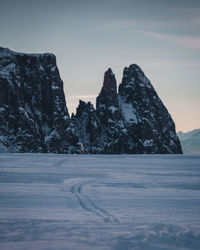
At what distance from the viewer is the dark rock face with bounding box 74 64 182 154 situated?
156 m

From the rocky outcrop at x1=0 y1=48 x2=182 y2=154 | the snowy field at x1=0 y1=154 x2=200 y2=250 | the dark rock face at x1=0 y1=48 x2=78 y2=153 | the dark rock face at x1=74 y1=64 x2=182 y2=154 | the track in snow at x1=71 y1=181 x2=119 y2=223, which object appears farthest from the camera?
the dark rock face at x1=74 y1=64 x2=182 y2=154

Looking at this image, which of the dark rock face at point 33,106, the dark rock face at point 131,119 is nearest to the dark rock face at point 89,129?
the dark rock face at point 131,119

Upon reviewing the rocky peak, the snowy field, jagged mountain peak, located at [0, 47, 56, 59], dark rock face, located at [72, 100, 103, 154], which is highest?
jagged mountain peak, located at [0, 47, 56, 59]

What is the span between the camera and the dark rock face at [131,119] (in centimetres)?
15588

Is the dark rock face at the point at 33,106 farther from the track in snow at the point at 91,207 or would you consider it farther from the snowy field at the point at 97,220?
the snowy field at the point at 97,220

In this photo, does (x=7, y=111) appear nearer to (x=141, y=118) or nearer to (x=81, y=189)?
(x=141, y=118)

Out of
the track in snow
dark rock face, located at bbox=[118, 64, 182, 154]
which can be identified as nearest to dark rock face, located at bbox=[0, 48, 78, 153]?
dark rock face, located at bbox=[118, 64, 182, 154]

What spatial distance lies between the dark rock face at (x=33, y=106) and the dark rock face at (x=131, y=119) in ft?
53.8

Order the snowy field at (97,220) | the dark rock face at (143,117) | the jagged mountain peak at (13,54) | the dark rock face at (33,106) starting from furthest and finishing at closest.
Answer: the dark rock face at (143,117)
the jagged mountain peak at (13,54)
the dark rock face at (33,106)
the snowy field at (97,220)

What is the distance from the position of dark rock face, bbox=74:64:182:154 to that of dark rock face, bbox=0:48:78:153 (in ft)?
53.8

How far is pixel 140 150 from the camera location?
15888 centimetres

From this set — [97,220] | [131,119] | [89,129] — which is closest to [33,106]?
[89,129]

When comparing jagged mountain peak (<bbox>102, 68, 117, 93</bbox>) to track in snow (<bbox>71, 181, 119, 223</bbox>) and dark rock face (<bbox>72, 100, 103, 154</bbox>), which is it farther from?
track in snow (<bbox>71, 181, 119, 223</bbox>)

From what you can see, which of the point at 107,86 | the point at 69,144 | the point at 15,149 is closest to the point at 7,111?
the point at 15,149
